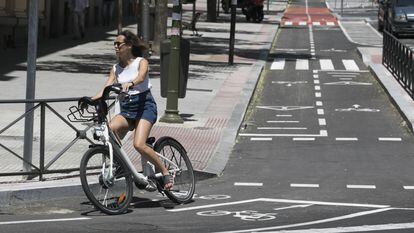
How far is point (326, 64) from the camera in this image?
30.8 m

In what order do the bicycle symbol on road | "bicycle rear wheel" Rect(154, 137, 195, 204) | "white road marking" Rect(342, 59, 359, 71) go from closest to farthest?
the bicycle symbol on road < "bicycle rear wheel" Rect(154, 137, 195, 204) < "white road marking" Rect(342, 59, 359, 71)

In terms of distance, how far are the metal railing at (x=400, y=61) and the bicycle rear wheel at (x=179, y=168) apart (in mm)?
10736

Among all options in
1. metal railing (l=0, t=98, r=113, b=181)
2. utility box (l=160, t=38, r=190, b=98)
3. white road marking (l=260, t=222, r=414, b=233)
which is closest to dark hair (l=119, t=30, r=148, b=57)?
metal railing (l=0, t=98, r=113, b=181)

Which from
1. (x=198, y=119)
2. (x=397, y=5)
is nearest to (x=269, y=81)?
(x=198, y=119)

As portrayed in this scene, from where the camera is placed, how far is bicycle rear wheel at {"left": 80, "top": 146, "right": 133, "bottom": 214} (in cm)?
945

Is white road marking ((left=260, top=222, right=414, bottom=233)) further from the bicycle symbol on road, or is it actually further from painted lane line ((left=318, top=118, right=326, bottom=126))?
painted lane line ((left=318, top=118, right=326, bottom=126))

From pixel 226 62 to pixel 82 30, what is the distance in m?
8.46

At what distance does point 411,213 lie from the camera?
966 centimetres

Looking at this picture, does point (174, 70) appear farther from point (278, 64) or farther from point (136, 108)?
point (278, 64)

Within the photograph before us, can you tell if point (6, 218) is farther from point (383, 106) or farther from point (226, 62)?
point (226, 62)

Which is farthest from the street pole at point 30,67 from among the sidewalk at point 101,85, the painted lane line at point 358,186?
the painted lane line at point 358,186

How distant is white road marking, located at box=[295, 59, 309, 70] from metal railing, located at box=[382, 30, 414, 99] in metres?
2.44

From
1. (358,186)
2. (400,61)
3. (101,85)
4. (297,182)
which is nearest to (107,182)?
(297,182)

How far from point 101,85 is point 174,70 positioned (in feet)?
18.0
